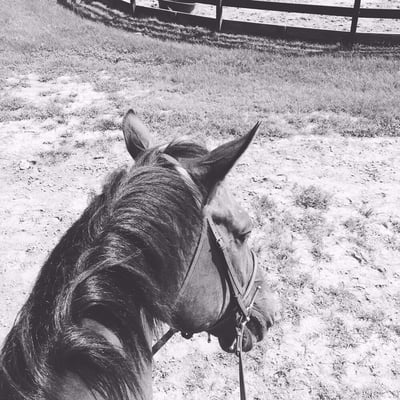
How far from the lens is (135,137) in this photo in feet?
6.63

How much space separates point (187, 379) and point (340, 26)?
9.64 m

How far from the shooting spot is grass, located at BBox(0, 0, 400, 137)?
20.7 ft

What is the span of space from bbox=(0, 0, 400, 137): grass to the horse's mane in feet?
15.0

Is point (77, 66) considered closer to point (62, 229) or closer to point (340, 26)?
point (62, 229)

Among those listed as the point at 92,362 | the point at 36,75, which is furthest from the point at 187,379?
the point at 36,75

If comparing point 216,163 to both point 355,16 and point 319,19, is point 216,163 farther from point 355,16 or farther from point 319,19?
point 319,19

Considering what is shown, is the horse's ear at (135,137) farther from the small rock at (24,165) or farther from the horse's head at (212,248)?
the small rock at (24,165)

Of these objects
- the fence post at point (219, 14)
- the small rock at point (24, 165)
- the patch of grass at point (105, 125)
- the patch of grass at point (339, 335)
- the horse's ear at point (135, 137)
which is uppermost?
the fence post at point (219, 14)

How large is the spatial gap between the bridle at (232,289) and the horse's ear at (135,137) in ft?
1.78

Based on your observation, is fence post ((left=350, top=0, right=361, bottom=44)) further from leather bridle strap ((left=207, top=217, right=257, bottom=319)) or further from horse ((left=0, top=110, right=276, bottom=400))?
horse ((left=0, top=110, right=276, bottom=400))

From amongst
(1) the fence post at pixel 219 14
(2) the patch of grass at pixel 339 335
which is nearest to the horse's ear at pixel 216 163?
(2) the patch of grass at pixel 339 335

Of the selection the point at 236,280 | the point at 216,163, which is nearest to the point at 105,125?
the point at 236,280

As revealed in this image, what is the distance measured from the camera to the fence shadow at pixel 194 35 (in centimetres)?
882

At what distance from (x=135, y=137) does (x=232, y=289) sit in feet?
2.62
